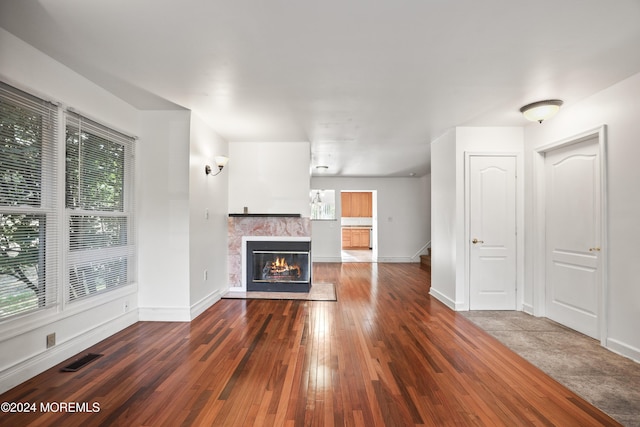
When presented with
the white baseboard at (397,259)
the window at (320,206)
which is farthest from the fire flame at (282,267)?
the white baseboard at (397,259)

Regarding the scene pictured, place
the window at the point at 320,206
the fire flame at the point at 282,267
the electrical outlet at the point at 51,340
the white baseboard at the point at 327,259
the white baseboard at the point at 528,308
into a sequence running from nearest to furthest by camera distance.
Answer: the electrical outlet at the point at 51,340
the white baseboard at the point at 528,308
the fire flame at the point at 282,267
the white baseboard at the point at 327,259
the window at the point at 320,206

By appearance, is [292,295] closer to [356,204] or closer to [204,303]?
[204,303]

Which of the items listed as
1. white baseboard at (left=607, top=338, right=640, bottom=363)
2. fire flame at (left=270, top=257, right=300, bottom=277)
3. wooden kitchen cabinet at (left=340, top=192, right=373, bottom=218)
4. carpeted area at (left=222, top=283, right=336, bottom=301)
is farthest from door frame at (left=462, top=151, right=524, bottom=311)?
wooden kitchen cabinet at (left=340, top=192, right=373, bottom=218)

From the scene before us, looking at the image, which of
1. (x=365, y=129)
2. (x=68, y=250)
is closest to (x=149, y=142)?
(x=68, y=250)

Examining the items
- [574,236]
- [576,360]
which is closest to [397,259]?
[574,236]

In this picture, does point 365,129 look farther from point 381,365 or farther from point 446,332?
point 381,365

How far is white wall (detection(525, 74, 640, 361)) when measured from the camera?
276 centimetres

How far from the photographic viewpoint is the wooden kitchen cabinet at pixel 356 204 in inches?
476

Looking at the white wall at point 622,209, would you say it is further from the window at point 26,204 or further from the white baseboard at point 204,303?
the window at point 26,204

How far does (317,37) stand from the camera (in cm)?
222

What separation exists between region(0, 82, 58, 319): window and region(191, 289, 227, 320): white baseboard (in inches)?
59.0

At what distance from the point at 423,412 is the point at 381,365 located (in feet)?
2.16

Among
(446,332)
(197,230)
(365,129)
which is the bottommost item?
(446,332)

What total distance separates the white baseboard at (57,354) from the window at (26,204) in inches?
15.7
